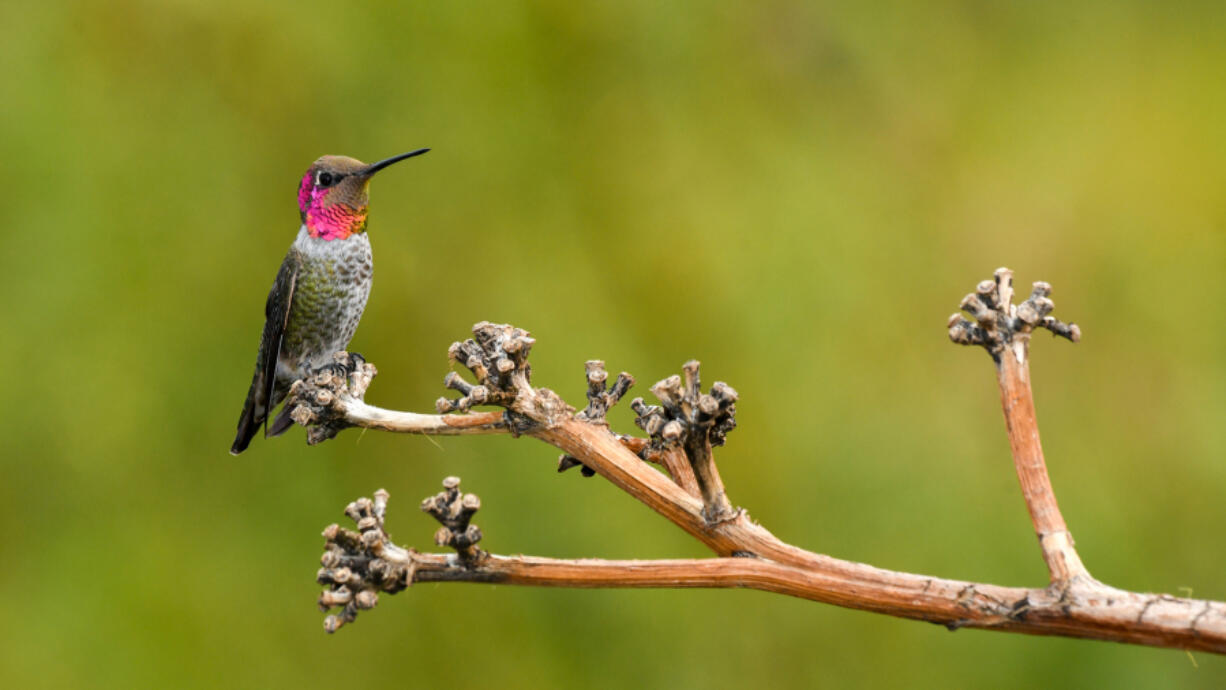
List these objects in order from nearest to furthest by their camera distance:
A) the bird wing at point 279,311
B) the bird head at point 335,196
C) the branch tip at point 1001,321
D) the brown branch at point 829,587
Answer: the brown branch at point 829,587
the branch tip at point 1001,321
the bird head at point 335,196
the bird wing at point 279,311

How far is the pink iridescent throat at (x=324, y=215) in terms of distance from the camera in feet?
4.36

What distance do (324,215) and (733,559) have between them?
87 cm

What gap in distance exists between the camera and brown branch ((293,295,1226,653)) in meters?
0.61

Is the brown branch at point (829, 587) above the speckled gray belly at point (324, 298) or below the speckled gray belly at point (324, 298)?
below

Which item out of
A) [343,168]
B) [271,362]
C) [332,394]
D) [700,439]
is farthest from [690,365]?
[271,362]

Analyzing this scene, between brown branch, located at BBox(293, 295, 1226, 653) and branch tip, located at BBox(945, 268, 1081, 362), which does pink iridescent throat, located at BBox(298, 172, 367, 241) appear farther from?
branch tip, located at BBox(945, 268, 1081, 362)

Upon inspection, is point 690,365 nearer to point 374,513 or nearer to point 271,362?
point 374,513

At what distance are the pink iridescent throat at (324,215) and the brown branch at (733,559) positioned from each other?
24.3 inches

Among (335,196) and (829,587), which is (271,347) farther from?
(829,587)

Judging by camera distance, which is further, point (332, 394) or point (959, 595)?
point (332, 394)

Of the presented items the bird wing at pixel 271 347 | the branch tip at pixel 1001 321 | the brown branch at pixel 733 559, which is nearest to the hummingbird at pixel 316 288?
the bird wing at pixel 271 347

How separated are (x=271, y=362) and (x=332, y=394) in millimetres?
532

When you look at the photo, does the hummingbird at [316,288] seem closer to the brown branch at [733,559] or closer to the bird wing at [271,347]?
the bird wing at [271,347]

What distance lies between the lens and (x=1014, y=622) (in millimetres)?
628
